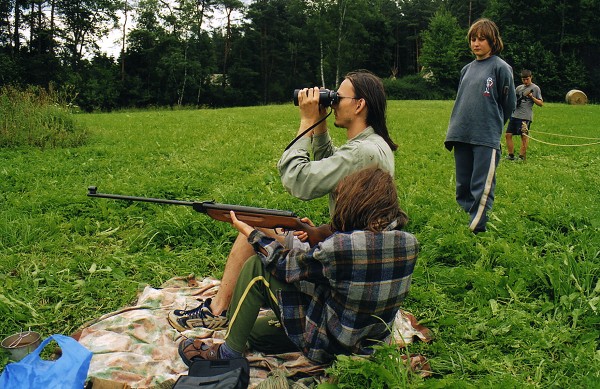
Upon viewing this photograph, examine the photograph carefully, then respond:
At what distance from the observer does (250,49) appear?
5922cm

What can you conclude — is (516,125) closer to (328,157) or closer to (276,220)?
(328,157)

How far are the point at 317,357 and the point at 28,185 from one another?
6014 millimetres

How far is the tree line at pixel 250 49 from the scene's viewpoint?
44625 mm

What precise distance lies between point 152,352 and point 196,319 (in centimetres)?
45

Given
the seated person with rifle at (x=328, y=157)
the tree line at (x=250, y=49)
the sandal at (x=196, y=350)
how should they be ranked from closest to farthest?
the sandal at (x=196, y=350) < the seated person with rifle at (x=328, y=157) < the tree line at (x=250, y=49)

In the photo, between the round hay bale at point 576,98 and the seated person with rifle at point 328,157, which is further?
the round hay bale at point 576,98

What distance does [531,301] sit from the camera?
407cm

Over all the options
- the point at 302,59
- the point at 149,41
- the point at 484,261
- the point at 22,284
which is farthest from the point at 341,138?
the point at 302,59

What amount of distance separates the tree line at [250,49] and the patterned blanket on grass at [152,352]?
3978 centimetres

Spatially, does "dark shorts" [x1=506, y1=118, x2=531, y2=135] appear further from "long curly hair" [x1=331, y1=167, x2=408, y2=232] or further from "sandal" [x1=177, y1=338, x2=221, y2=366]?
"sandal" [x1=177, y1=338, x2=221, y2=366]

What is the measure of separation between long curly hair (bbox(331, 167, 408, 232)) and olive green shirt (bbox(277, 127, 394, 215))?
1.07 ft

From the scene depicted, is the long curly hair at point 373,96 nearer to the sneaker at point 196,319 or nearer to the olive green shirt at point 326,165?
the olive green shirt at point 326,165

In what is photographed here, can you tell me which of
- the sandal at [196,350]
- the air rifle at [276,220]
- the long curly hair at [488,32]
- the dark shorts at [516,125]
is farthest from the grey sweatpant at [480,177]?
the dark shorts at [516,125]

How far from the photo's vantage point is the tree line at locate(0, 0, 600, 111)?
44.6 meters
